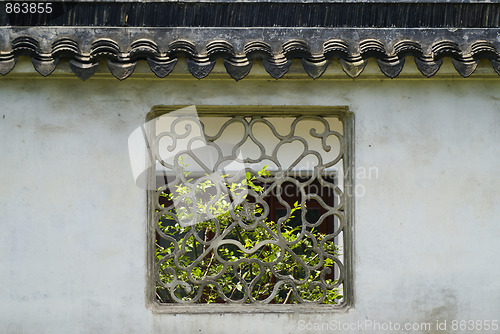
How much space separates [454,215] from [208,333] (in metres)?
2.06

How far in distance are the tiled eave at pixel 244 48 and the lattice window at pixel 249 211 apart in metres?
0.61

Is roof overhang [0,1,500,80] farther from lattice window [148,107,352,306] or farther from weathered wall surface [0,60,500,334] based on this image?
lattice window [148,107,352,306]

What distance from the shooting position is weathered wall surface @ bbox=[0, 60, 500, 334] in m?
5.05

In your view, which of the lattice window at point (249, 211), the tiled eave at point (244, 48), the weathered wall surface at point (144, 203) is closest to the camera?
the tiled eave at point (244, 48)

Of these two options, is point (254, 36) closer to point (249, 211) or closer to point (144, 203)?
point (249, 211)

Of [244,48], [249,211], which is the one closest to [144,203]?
[249,211]

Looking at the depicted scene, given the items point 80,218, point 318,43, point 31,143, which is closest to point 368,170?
point 318,43

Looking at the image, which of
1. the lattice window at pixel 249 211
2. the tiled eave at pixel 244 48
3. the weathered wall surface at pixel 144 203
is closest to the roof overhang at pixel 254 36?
the tiled eave at pixel 244 48

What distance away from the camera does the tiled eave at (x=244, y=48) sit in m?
4.65

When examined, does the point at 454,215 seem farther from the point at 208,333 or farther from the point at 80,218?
the point at 80,218

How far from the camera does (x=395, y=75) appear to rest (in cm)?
470

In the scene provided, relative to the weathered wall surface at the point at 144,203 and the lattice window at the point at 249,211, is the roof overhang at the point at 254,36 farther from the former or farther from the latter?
the lattice window at the point at 249,211

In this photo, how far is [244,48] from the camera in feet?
15.5

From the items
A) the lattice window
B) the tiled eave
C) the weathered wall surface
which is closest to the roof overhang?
the tiled eave
